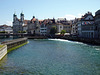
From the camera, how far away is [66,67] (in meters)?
30.4

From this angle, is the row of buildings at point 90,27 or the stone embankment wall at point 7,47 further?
the row of buildings at point 90,27

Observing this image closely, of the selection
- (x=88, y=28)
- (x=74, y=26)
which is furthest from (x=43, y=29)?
(x=88, y=28)

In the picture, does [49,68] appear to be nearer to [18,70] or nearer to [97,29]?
[18,70]

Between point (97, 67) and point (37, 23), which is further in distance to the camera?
point (37, 23)

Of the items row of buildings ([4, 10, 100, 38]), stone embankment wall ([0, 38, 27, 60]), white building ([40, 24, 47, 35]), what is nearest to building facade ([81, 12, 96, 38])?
row of buildings ([4, 10, 100, 38])

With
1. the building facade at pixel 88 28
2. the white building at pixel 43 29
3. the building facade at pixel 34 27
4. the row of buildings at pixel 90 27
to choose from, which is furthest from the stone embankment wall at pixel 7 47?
the building facade at pixel 34 27

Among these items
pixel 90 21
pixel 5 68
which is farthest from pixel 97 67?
pixel 90 21

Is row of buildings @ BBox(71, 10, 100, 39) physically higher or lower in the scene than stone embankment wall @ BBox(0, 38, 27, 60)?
higher

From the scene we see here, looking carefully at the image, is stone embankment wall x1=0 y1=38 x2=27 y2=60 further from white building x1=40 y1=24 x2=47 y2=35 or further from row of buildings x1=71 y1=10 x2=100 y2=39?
white building x1=40 y1=24 x2=47 y2=35

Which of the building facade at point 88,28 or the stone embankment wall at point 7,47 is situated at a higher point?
the building facade at point 88,28

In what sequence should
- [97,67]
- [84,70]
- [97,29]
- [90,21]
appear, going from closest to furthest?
[84,70], [97,67], [97,29], [90,21]

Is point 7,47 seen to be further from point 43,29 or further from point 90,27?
point 43,29

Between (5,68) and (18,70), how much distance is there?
2856mm

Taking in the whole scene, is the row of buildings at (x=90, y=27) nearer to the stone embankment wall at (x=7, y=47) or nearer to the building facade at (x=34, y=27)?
the stone embankment wall at (x=7, y=47)
